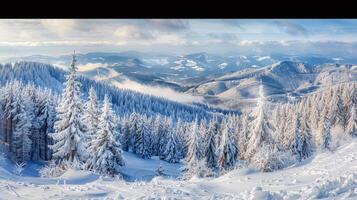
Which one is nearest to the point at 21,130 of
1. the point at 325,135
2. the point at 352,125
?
the point at 325,135

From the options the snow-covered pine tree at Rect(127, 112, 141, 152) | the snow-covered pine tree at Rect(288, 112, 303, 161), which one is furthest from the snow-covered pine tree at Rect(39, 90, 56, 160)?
the snow-covered pine tree at Rect(288, 112, 303, 161)

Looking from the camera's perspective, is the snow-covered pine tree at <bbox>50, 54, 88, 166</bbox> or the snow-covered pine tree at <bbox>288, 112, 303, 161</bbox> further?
the snow-covered pine tree at <bbox>288, 112, 303, 161</bbox>

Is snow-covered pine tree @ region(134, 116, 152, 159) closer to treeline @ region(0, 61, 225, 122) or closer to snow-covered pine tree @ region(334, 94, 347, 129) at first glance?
snow-covered pine tree @ region(334, 94, 347, 129)

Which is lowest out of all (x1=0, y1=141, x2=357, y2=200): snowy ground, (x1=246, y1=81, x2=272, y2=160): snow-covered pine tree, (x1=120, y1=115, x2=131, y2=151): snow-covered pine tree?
(x1=120, y1=115, x2=131, y2=151): snow-covered pine tree

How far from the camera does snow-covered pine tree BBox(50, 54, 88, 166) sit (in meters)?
30.9

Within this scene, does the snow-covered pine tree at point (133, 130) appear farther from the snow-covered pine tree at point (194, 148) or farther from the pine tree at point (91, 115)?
the pine tree at point (91, 115)

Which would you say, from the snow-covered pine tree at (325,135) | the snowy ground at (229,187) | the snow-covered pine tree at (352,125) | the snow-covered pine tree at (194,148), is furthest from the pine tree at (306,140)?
the snowy ground at (229,187)

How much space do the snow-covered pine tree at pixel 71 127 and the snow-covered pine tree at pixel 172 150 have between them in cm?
3085

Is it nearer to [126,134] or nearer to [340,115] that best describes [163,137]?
[126,134]

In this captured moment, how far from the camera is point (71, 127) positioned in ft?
103

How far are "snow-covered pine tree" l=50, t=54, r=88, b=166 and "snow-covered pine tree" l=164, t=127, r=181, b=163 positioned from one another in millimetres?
30848

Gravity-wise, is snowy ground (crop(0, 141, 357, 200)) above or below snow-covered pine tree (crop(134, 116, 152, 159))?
above

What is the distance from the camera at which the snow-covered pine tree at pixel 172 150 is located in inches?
2453
